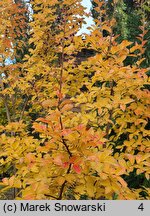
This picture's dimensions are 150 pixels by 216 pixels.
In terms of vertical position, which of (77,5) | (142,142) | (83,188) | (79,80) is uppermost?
(77,5)

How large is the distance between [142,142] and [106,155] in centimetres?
78

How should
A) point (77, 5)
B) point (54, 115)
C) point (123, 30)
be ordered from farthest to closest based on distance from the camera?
1. point (123, 30)
2. point (77, 5)
3. point (54, 115)

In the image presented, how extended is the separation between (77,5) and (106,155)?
2823 mm

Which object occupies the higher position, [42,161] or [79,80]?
[79,80]

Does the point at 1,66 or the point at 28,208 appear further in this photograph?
the point at 1,66

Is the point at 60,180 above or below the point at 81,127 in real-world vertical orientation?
below

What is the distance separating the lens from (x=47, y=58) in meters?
4.20

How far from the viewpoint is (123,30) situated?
6.41 m

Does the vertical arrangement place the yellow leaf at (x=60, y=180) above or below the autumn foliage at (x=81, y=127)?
below

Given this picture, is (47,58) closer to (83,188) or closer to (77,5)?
(77,5)

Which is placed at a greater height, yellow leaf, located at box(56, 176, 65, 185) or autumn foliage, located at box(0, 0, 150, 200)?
autumn foliage, located at box(0, 0, 150, 200)

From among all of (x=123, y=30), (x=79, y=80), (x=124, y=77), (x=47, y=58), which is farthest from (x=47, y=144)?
(x=123, y=30)

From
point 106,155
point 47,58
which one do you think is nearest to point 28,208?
point 106,155

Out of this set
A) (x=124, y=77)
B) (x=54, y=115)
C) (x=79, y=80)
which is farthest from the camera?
(x=79, y=80)
